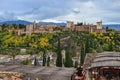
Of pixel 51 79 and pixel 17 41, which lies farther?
pixel 17 41

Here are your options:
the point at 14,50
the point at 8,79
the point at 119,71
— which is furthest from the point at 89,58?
the point at 14,50

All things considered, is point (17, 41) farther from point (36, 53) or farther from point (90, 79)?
point (90, 79)

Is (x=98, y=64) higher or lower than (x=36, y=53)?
higher

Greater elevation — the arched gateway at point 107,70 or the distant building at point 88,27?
the distant building at point 88,27

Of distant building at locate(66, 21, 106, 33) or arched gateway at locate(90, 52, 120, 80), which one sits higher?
distant building at locate(66, 21, 106, 33)

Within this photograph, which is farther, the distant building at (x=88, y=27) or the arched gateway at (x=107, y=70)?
the distant building at (x=88, y=27)

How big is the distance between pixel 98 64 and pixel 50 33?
4398 inches

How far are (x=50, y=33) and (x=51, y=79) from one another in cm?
11247

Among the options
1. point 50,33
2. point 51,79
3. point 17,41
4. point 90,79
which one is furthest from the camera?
point 50,33

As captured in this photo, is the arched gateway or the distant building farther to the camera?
the distant building

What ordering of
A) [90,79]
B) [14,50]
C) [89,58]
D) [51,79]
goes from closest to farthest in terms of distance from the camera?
[51,79] < [90,79] < [89,58] < [14,50]

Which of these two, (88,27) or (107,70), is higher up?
(88,27)

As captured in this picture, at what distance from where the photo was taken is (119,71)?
2352 cm

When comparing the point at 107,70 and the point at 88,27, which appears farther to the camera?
the point at 88,27
